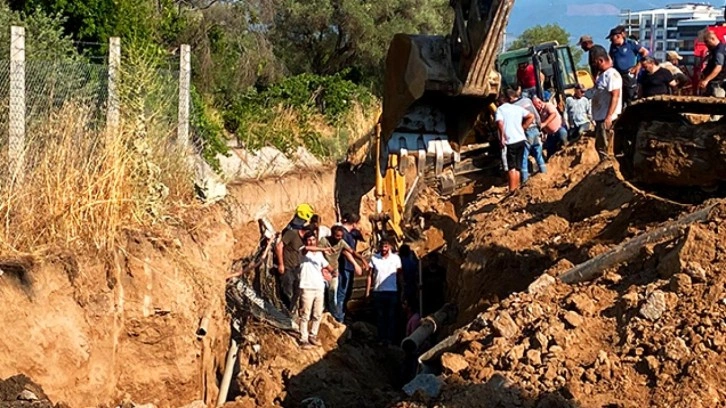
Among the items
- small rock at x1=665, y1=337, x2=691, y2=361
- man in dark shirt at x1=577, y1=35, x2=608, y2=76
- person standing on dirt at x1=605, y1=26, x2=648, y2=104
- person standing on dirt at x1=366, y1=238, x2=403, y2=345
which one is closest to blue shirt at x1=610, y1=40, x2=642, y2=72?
person standing on dirt at x1=605, y1=26, x2=648, y2=104

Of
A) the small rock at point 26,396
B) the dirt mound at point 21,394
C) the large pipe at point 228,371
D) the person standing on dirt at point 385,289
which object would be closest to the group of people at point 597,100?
the person standing on dirt at point 385,289

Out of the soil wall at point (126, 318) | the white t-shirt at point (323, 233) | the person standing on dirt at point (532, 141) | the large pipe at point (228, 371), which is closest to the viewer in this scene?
the soil wall at point (126, 318)

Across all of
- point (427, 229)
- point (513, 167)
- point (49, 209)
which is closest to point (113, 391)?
point (49, 209)

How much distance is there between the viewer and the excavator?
29.1ft

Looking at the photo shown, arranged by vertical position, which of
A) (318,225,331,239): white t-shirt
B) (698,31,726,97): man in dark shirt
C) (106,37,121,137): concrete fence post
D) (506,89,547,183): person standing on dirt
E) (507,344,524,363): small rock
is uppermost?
(698,31,726,97): man in dark shirt

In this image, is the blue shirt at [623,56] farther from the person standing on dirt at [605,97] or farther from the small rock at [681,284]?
the small rock at [681,284]

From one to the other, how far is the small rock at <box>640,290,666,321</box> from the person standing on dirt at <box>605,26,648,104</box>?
29.6ft

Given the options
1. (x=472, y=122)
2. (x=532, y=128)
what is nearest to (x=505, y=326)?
(x=472, y=122)

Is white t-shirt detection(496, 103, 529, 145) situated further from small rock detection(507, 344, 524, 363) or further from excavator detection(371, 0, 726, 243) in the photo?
small rock detection(507, 344, 524, 363)

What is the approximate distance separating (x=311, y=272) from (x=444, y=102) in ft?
9.42

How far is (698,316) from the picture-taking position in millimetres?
6957

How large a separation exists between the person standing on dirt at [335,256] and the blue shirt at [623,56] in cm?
448

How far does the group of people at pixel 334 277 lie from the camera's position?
13.0 meters

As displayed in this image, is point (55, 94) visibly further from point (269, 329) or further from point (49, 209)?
point (269, 329)
